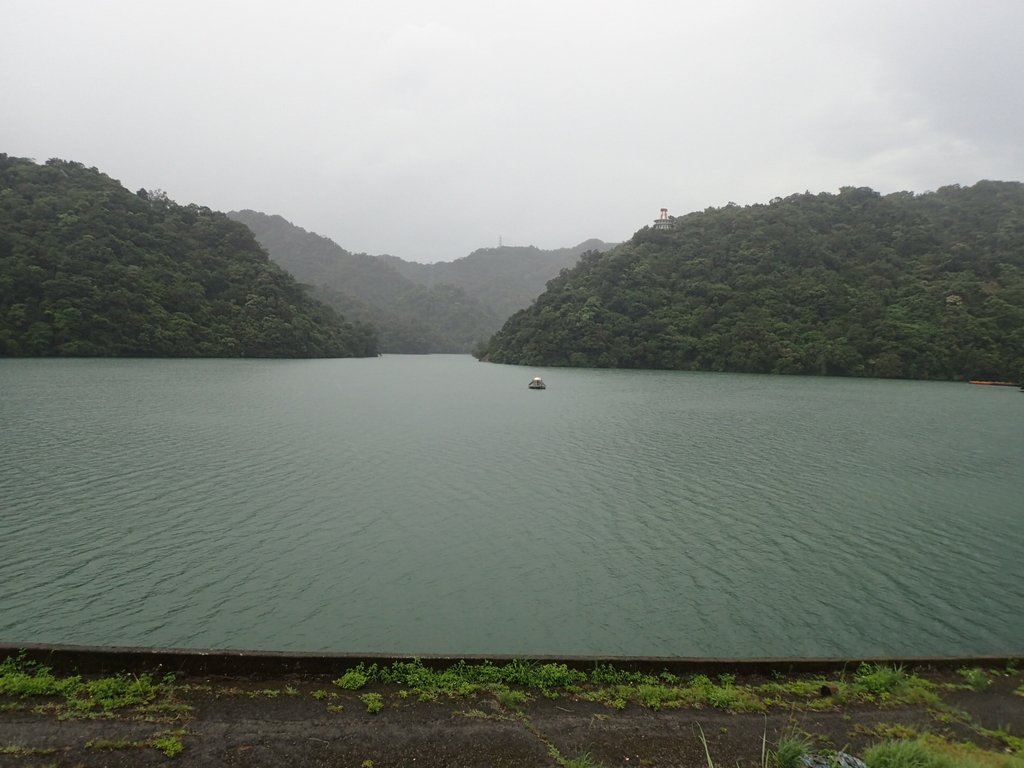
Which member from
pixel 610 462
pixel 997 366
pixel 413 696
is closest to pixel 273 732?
pixel 413 696

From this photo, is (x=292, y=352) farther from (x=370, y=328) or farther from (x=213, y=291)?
(x=370, y=328)

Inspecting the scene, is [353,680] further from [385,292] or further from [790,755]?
[385,292]

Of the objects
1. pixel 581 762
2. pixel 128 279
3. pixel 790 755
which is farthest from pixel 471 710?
pixel 128 279

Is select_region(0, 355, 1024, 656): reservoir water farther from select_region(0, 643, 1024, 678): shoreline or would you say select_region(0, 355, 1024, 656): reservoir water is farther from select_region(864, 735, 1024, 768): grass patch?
select_region(864, 735, 1024, 768): grass patch

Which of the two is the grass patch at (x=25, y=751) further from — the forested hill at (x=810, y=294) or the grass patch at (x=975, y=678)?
the forested hill at (x=810, y=294)

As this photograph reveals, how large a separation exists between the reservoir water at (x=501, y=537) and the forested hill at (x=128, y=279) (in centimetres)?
Answer: 4423

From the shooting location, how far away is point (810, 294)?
78.8 m

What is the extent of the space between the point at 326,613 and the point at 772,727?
6917 mm

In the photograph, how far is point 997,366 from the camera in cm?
6406

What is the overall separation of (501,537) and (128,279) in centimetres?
7697

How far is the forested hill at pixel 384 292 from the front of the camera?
554ft

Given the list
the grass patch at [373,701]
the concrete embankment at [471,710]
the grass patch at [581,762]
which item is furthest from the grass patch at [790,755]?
the grass patch at [373,701]

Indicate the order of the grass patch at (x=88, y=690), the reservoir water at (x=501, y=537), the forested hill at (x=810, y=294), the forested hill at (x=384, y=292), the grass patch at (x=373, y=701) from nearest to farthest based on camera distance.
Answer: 1. the grass patch at (x=88, y=690)
2. the grass patch at (x=373, y=701)
3. the reservoir water at (x=501, y=537)
4. the forested hill at (x=810, y=294)
5. the forested hill at (x=384, y=292)

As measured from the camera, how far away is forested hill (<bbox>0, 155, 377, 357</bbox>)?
61594mm
